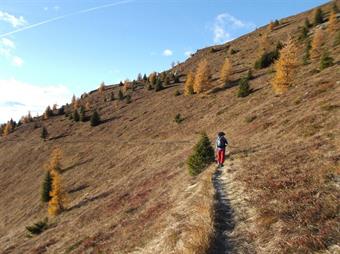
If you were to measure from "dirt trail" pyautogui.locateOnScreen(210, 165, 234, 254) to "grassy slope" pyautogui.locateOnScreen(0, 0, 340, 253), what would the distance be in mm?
778

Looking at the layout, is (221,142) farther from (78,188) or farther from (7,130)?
(7,130)

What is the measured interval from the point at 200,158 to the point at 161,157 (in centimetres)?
2682

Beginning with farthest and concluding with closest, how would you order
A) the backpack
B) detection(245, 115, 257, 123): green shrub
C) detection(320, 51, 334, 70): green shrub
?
detection(320, 51, 334, 70): green shrub
detection(245, 115, 257, 123): green shrub
the backpack

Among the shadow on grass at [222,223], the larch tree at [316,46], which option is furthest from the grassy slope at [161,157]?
the larch tree at [316,46]

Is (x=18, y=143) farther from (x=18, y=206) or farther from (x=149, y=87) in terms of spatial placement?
(x=18, y=206)

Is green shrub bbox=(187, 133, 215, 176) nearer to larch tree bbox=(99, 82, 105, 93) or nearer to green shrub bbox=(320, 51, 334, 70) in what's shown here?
green shrub bbox=(320, 51, 334, 70)

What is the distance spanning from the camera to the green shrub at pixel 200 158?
25484 millimetres

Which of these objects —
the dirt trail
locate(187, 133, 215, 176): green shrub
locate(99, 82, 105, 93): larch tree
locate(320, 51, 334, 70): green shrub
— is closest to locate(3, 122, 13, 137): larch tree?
locate(99, 82, 105, 93): larch tree

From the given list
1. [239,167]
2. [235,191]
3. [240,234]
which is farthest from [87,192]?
[240,234]

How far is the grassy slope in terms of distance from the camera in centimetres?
1464

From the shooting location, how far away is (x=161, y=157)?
52531mm

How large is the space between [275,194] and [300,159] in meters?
4.85

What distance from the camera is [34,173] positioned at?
83625 millimetres

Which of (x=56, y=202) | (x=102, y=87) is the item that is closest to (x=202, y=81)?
(x=56, y=202)
